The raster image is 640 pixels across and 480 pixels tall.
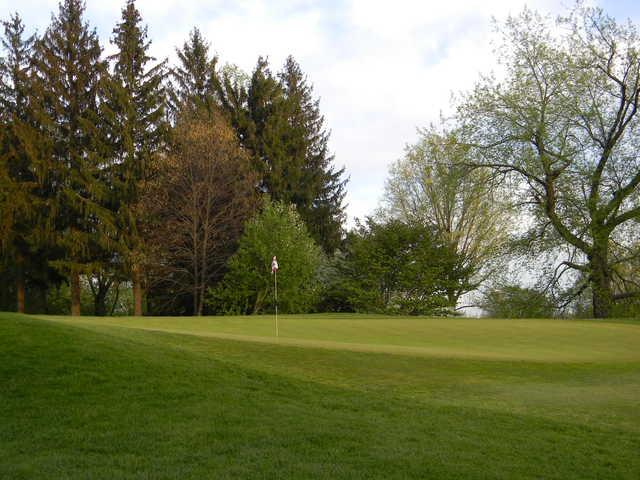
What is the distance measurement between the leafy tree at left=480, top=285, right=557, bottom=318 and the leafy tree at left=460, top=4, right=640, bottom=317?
1748mm

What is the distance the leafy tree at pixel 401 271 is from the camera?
31.3 metres

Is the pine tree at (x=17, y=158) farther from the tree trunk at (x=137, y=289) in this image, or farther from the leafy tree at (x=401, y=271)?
the leafy tree at (x=401, y=271)

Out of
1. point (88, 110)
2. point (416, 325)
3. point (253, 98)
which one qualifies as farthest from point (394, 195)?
point (416, 325)

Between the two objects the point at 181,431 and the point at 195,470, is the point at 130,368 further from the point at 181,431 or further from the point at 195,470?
the point at 195,470

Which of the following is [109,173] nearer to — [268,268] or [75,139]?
[75,139]

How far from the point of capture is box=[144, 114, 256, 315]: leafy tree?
3106 centimetres

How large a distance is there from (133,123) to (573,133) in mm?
21579

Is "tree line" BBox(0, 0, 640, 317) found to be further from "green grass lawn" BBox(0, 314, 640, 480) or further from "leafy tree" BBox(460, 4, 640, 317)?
→ "green grass lawn" BBox(0, 314, 640, 480)

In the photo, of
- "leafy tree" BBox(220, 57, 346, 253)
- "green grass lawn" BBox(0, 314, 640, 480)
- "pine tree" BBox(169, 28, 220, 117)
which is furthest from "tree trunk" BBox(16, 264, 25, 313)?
"green grass lawn" BBox(0, 314, 640, 480)

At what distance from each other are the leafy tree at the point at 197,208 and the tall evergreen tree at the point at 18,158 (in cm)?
620

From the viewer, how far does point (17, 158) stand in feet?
107

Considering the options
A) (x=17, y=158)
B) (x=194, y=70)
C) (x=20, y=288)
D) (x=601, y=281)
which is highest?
(x=194, y=70)

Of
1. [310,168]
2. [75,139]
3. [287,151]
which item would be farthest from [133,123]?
[310,168]

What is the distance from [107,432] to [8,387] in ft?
7.48
